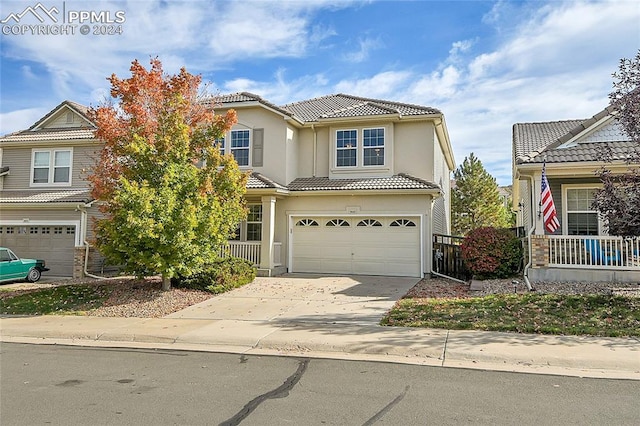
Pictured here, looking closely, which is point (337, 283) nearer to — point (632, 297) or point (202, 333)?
point (202, 333)

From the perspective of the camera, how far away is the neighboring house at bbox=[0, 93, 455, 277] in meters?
17.5

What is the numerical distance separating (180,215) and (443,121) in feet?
39.0

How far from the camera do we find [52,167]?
814 inches

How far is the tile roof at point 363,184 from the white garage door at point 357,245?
127 centimetres

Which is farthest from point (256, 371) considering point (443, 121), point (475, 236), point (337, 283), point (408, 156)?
point (443, 121)

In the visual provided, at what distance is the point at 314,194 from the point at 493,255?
712 cm

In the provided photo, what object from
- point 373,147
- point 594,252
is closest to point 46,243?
point 373,147

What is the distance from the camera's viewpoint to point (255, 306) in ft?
38.4

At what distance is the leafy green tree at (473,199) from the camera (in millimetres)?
34156

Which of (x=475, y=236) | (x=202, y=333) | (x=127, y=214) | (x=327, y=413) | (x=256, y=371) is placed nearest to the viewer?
(x=327, y=413)

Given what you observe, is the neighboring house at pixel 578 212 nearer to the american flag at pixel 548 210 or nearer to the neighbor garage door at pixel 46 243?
the american flag at pixel 548 210

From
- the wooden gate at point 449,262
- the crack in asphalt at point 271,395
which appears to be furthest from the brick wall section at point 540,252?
the crack in asphalt at point 271,395

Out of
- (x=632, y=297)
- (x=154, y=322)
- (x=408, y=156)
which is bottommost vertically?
(x=154, y=322)

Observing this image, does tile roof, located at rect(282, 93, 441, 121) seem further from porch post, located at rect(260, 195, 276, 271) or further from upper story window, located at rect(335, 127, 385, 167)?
porch post, located at rect(260, 195, 276, 271)
